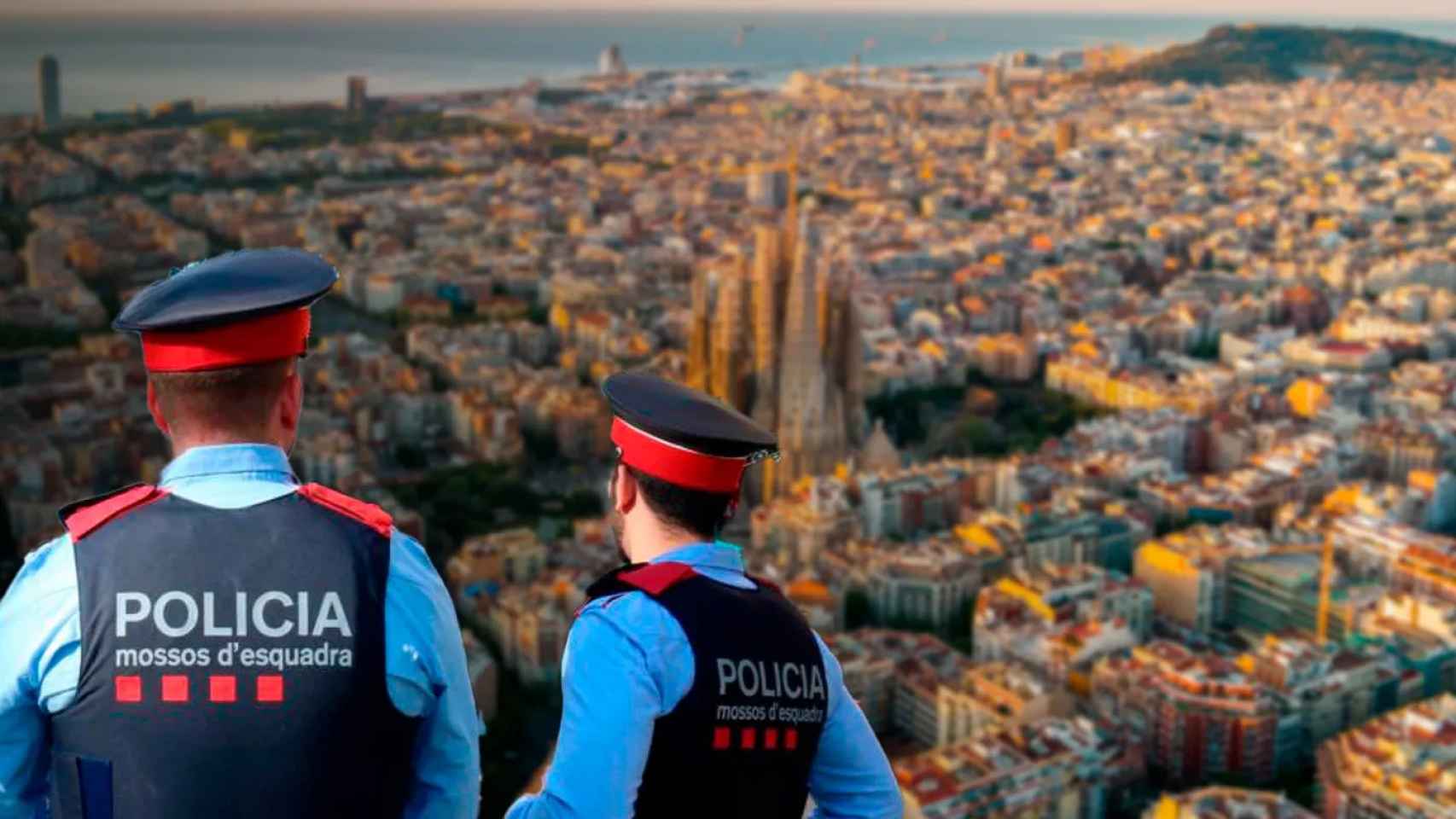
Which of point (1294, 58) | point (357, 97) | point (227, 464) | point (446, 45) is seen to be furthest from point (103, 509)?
point (446, 45)

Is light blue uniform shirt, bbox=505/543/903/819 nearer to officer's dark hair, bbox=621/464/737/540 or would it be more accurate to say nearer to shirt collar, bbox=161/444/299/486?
officer's dark hair, bbox=621/464/737/540

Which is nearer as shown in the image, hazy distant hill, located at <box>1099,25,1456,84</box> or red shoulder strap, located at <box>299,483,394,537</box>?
red shoulder strap, located at <box>299,483,394,537</box>

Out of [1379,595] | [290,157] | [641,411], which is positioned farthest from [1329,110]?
[641,411]

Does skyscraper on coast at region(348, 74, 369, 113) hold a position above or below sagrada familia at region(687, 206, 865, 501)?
above

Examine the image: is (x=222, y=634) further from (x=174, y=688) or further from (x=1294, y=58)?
(x=1294, y=58)

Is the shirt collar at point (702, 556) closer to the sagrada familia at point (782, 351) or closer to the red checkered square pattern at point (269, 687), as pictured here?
the red checkered square pattern at point (269, 687)

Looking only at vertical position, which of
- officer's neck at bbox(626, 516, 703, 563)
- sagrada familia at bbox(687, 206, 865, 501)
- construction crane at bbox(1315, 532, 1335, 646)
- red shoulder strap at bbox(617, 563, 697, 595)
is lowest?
construction crane at bbox(1315, 532, 1335, 646)

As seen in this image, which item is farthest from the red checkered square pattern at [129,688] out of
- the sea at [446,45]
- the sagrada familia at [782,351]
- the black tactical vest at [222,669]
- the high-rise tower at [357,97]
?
the high-rise tower at [357,97]

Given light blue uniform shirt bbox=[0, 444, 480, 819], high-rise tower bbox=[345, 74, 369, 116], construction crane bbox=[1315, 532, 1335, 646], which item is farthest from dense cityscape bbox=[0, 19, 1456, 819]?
light blue uniform shirt bbox=[0, 444, 480, 819]
